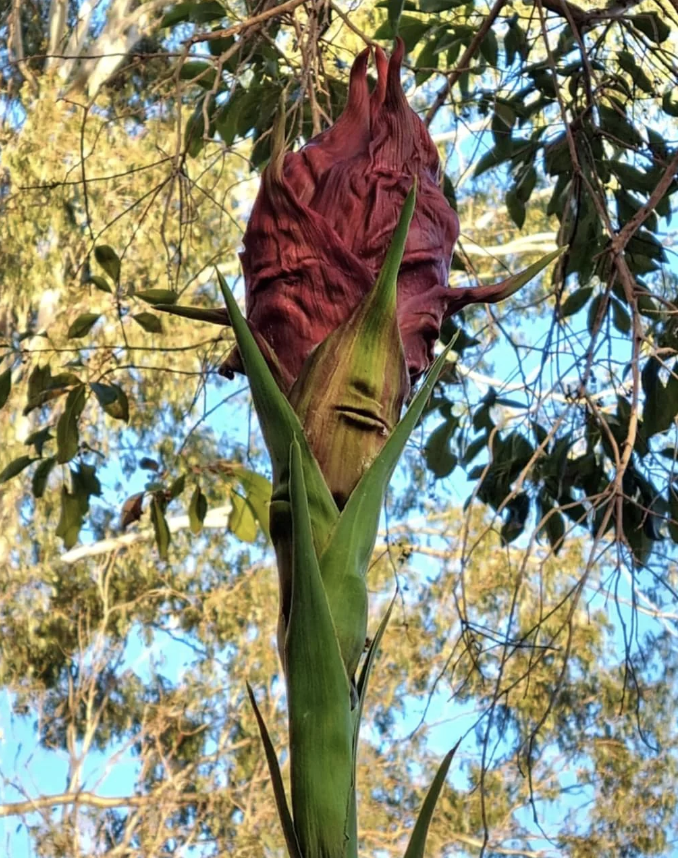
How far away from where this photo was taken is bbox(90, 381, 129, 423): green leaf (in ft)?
4.52

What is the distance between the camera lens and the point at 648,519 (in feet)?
4.80

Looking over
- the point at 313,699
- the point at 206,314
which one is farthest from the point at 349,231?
the point at 313,699

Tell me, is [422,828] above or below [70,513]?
below

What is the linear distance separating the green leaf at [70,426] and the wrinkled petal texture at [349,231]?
3.05ft

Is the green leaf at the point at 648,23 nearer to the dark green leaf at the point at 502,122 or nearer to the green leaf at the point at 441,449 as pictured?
the dark green leaf at the point at 502,122

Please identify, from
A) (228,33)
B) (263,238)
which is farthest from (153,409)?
(263,238)

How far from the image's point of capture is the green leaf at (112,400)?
4.52 ft

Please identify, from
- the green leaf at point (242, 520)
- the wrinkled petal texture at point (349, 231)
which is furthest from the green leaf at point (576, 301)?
the wrinkled petal texture at point (349, 231)

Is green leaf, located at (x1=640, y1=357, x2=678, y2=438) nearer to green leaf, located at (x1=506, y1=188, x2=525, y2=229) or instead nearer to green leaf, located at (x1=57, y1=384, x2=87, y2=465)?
green leaf, located at (x1=506, y1=188, x2=525, y2=229)

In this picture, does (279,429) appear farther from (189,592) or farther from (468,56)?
(189,592)

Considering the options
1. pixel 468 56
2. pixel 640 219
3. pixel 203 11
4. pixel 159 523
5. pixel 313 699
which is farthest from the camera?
pixel 159 523

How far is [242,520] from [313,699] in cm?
106

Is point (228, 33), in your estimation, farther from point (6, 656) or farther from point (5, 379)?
point (6, 656)

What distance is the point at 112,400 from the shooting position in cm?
139
